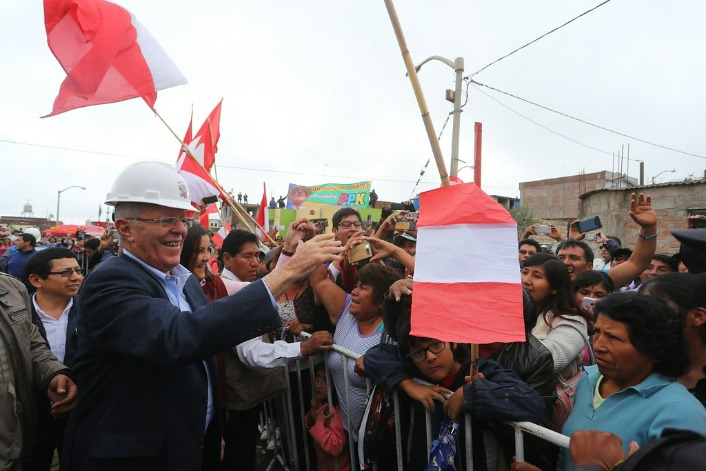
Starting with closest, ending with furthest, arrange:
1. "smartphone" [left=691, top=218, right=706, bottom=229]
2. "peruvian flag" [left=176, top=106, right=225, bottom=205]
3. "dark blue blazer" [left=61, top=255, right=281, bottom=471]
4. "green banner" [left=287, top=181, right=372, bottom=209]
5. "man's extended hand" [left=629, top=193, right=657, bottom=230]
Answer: "dark blue blazer" [left=61, top=255, right=281, bottom=471]
"man's extended hand" [left=629, top=193, right=657, bottom=230]
"smartphone" [left=691, top=218, right=706, bottom=229]
"peruvian flag" [left=176, top=106, right=225, bottom=205]
"green banner" [left=287, top=181, right=372, bottom=209]

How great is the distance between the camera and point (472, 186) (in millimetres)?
1866

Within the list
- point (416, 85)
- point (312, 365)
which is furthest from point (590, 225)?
point (416, 85)

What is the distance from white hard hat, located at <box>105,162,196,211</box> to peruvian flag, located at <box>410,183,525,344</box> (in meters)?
1.07

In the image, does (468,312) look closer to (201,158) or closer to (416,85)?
(416,85)

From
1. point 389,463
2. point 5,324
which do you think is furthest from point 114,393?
point 389,463

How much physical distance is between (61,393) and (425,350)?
1926 millimetres

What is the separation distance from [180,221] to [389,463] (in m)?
1.69

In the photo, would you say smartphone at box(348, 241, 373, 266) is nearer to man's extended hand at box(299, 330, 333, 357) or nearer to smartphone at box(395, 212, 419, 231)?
man's extended hand at box(299, 330, 333, 357)

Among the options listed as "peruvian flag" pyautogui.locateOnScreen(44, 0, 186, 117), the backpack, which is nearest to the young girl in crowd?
the backpack

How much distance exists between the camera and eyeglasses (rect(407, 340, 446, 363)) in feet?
6.58

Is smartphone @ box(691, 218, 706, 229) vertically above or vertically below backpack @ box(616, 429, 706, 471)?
above

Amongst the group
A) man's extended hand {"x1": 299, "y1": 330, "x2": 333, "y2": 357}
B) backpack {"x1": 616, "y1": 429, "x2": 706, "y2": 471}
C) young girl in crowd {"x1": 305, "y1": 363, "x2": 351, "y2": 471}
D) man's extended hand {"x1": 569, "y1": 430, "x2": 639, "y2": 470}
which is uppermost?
backpack {"x1": 616, "y1": 429, "x2": 706, "y2": 471}

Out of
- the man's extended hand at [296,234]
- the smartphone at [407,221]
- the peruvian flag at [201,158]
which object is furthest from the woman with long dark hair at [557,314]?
the peruvian flag at [201,158]

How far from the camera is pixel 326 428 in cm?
275
